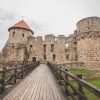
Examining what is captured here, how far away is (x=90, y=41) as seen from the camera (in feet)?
92.1

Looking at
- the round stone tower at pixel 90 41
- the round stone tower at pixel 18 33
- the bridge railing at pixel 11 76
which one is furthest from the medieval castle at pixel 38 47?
the bridge railing at pixel 11 76

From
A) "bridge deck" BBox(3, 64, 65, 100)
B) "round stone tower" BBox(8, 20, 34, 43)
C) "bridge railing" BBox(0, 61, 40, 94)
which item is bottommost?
"bridge deck" BBox(3, 64, 65, 100)

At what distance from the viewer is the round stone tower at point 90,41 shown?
27.3 meters

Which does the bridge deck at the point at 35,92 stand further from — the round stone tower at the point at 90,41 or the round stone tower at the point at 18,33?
the round stone tower at the point at 18,33

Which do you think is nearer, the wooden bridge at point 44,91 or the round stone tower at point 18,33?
the wooden bridge at point 44,91

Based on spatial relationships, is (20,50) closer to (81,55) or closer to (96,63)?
(81,55)

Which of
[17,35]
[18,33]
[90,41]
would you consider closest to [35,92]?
[90,41]

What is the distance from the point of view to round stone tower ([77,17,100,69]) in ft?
89.5

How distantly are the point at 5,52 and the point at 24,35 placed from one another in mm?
7273

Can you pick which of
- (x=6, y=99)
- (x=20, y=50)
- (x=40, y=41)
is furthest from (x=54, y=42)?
(x=6, y=99)

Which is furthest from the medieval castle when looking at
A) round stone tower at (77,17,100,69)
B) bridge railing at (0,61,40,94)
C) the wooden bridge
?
the wooden bridge

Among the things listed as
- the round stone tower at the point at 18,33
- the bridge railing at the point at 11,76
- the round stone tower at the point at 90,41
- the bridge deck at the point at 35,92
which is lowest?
the bridge deck at the point at 35,92

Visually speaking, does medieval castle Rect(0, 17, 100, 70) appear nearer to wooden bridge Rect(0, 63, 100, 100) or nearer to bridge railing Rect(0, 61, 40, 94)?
bridge railing Rect(0, 61, 40, 94)

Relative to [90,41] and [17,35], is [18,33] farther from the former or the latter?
[90,41]
